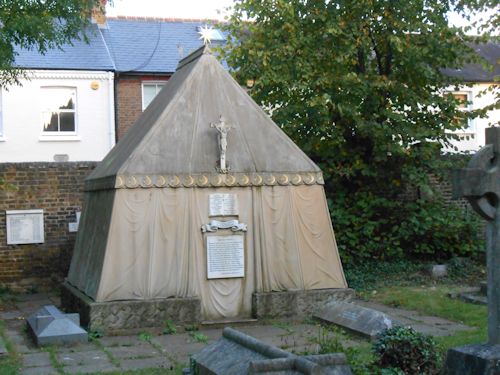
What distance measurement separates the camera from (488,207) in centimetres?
663

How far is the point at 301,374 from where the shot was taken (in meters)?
5.89

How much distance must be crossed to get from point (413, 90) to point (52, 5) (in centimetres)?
877

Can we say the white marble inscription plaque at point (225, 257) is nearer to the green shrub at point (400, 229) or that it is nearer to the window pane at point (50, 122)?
the green shrub at point (400, 229)

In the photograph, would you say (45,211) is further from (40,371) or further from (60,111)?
(40,371)

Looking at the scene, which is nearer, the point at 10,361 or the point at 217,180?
the point at 10,361

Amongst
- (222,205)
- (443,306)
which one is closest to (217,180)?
(222,205)

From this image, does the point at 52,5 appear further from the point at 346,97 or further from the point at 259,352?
the point at 259,352

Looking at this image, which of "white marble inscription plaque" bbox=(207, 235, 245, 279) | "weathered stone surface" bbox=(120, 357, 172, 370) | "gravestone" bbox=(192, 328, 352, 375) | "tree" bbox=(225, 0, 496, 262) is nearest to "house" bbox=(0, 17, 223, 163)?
"tree" bbox=(225, 0, 496, 262)

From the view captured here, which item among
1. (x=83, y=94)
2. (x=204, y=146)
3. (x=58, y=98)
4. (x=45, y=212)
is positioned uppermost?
(x=83, y=94)

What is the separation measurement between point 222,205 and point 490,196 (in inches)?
240

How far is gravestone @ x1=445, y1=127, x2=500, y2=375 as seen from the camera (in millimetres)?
6484

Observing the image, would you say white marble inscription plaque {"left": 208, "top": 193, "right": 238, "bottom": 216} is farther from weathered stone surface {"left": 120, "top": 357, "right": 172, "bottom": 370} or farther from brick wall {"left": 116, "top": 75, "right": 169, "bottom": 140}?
brick wall {"left": 116, "top": 75, "right": 169, "bottom": 140}

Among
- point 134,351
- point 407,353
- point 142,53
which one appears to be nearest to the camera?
point 407,353

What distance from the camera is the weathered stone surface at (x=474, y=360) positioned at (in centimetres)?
614
